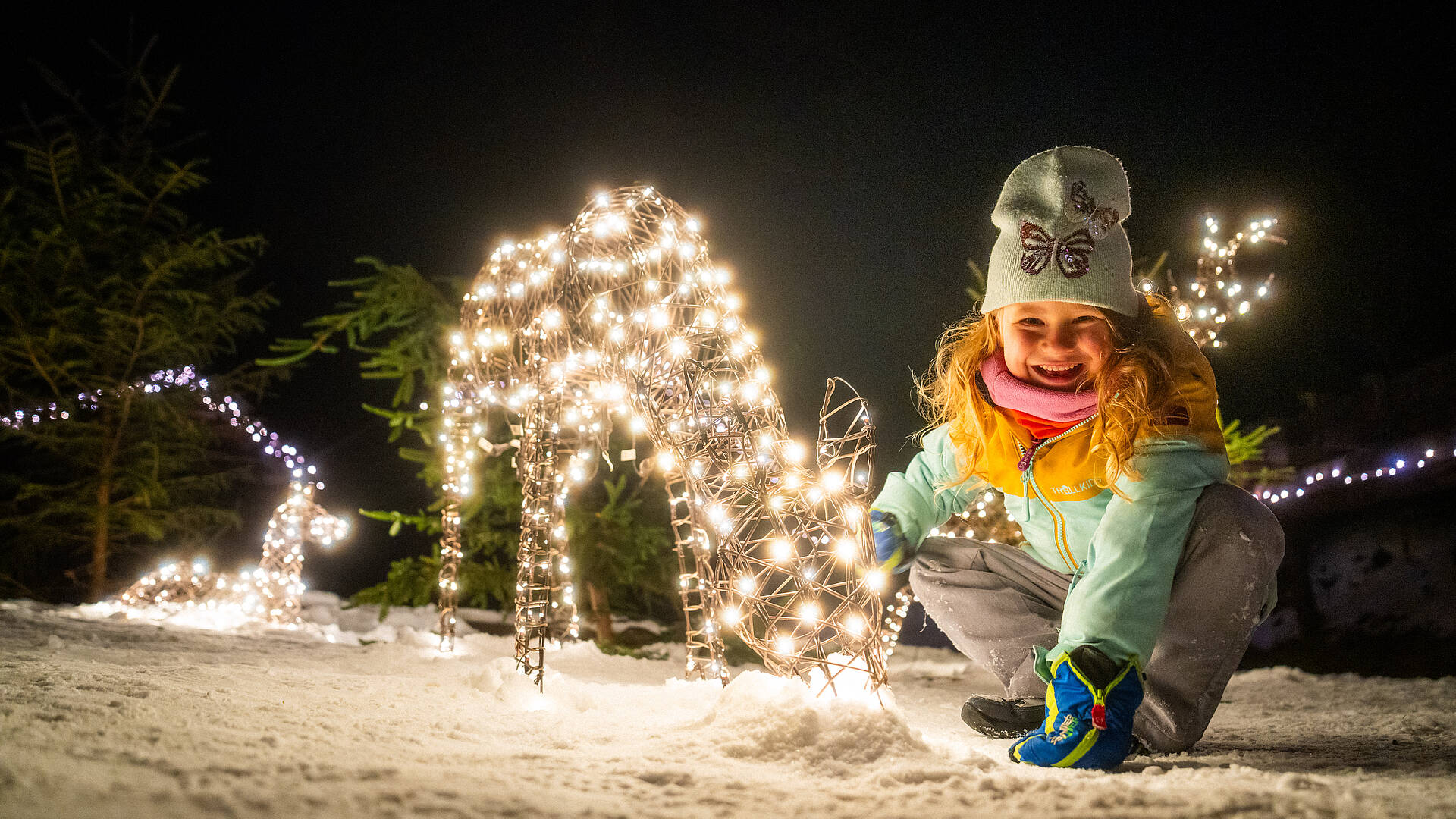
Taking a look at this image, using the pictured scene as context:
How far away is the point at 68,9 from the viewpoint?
568 centimetres

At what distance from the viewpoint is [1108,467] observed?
194cm

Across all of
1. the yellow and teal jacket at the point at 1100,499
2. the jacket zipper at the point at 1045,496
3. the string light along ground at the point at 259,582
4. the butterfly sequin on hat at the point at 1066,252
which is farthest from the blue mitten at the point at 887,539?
the string light along ground at the point at 259,582

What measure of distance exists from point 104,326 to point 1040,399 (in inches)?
213

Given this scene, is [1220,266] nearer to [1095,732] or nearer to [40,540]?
[1095,732]

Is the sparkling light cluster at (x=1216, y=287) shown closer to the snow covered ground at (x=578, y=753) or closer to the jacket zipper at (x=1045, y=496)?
the snow covered ground at (x=578, y=753)

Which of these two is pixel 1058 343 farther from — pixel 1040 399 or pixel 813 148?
pixel 813 148

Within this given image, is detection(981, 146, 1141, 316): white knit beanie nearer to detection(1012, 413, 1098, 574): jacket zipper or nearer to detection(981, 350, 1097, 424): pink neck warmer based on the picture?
detection(981, 350, 1097, 424): pink neck warmer

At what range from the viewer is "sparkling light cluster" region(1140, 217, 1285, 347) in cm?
403

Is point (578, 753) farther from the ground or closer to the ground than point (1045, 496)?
closer to the ground

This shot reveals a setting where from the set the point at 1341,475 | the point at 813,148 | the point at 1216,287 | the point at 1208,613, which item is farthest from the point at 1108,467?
the point at 813,148

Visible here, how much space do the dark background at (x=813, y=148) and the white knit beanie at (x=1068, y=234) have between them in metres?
2.54

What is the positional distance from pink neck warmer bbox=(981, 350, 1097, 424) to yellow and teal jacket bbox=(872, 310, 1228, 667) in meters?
0.04

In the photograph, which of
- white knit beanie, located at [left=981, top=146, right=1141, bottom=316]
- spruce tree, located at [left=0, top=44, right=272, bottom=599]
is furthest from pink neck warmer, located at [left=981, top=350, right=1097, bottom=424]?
spruce tree, located at [left=0, top=44, right=272, bottom=599]

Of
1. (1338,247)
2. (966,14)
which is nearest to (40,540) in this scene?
(966,14)
